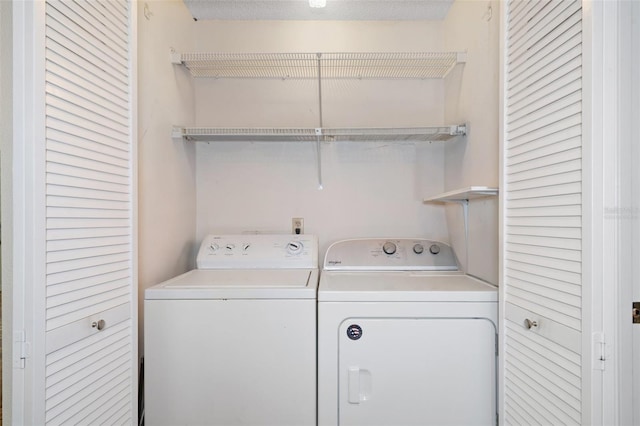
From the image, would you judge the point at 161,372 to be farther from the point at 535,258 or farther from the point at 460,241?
the point at 460,241

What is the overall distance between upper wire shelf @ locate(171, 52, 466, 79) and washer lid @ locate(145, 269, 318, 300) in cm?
129

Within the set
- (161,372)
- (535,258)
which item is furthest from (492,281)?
(161,372)

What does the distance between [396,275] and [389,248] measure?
0.28 meters

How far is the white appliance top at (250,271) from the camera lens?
1.49m

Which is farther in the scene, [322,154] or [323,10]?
[322,154]

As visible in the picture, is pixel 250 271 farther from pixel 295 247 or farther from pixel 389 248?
pixel 389 248

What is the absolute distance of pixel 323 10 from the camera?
2.26 metres

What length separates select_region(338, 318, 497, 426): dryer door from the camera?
1.47m

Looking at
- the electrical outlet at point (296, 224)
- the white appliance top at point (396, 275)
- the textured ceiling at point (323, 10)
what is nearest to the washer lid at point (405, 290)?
the white appliance top at point (396, 275)

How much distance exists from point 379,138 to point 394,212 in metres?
0.53

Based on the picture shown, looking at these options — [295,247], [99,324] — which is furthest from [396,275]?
[99,324]

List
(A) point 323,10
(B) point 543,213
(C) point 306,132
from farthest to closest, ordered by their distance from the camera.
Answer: (A) point 323,10
(C) point 306,132
(B) point 543,213

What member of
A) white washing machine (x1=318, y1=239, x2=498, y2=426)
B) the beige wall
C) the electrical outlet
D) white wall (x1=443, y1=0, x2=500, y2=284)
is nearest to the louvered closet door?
white washing machine (x1=318, y1=239, x2=498, y2=426)

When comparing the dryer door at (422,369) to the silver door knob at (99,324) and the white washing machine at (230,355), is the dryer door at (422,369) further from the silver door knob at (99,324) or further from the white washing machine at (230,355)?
the silver door knob at (99,324)
